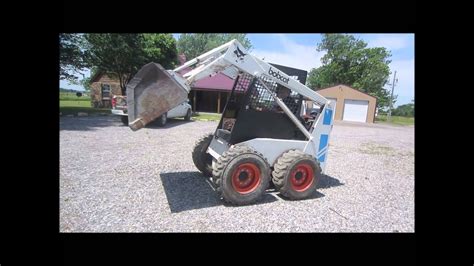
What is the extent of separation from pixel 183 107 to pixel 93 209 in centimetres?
1358

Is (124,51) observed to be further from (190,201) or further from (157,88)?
(190,201)

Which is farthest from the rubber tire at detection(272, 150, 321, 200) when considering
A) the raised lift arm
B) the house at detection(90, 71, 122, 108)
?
the house at detection(90, 71, 122, 108)

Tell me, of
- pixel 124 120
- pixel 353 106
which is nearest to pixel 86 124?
pixel 124 120

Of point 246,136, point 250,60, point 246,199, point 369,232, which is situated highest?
point 250,60

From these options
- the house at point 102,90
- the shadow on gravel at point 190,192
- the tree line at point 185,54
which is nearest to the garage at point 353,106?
the tree line at point 185,54

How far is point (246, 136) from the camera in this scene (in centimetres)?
491

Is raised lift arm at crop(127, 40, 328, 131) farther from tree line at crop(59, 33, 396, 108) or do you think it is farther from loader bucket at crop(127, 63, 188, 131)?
tree line at crop(59, 33, 396, 108)

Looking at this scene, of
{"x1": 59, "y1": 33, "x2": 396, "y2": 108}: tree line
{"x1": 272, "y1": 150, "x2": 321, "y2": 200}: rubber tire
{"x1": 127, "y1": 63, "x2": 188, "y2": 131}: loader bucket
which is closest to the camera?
{"x1": 127, "y1": 63, "x2": 188, "y2": 131}: loader bucket

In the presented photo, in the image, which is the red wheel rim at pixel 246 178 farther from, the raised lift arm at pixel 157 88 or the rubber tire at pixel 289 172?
the raised lift arm at pixel 157 88

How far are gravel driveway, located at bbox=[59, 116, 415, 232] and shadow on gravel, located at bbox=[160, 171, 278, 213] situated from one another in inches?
0.6

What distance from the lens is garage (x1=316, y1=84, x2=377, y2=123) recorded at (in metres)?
32.2

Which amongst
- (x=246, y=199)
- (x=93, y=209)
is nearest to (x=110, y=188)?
(x=93, y=209)
